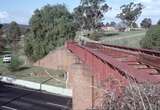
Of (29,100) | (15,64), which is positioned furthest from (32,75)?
(29,100)

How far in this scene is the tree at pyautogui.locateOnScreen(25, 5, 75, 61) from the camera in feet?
224

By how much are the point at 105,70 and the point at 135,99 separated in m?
6.91

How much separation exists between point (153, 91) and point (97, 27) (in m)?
98.9

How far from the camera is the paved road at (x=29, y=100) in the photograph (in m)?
41.3

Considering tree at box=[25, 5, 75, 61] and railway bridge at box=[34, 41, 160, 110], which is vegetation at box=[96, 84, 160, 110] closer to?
railway bridge at box=[34, 41, 160, 110]

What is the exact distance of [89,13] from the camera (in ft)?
313

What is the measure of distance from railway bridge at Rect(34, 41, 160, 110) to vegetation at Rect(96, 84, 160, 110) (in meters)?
0.29

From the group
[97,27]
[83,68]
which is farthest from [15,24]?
[83,68]

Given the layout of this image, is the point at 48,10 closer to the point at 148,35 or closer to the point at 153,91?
the point at 148,35

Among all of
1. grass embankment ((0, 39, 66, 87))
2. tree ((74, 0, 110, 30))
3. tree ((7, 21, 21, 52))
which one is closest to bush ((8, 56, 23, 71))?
grass embankment ((0, 39, 66, 87))

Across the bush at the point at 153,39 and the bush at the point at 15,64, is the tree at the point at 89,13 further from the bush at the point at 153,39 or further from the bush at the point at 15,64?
the bush at the point at 153,39

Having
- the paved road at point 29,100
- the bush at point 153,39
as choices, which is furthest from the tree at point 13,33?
the bush at point 153,39

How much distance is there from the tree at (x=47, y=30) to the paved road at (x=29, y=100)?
1460 centimetres

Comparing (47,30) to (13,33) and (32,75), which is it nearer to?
(32,75)
